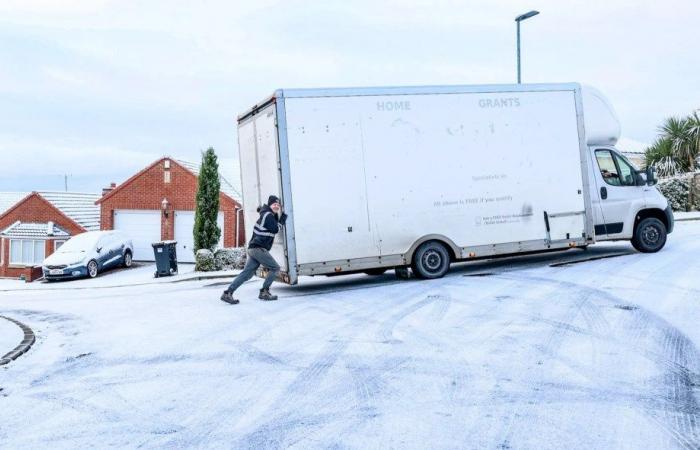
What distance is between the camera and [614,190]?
13.3 metres

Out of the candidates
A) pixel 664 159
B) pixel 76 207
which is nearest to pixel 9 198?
pixel 76 207

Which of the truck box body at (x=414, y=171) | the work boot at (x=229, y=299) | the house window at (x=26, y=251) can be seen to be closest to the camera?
the work boot at (x=229, y=299)

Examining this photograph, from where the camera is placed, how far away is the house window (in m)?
35.4

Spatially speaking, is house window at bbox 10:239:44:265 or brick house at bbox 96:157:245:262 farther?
house window at bbox 10:239:44:265

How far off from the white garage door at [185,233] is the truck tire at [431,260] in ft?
63.1

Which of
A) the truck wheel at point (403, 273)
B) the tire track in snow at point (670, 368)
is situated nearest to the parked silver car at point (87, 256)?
the truck wheel at point (403, 273)

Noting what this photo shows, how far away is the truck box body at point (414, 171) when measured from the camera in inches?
434

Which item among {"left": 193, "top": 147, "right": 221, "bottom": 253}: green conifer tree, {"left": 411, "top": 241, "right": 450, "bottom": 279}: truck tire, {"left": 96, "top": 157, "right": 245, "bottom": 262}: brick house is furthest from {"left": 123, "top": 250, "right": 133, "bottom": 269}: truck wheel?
{"left": 411, "top": 241, "right": 450, "bottom": 279}: truck tire

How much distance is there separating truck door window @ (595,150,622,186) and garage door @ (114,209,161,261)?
897 inches

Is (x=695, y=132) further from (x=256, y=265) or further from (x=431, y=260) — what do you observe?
(x=256, y=265)

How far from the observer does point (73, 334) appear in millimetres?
9172

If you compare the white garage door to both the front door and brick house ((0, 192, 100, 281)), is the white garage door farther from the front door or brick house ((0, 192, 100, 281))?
the front door

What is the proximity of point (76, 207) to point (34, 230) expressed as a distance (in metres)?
2.99

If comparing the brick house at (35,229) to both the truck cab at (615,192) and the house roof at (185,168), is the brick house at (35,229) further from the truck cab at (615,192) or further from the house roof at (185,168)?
the truck cab at (615,192)
